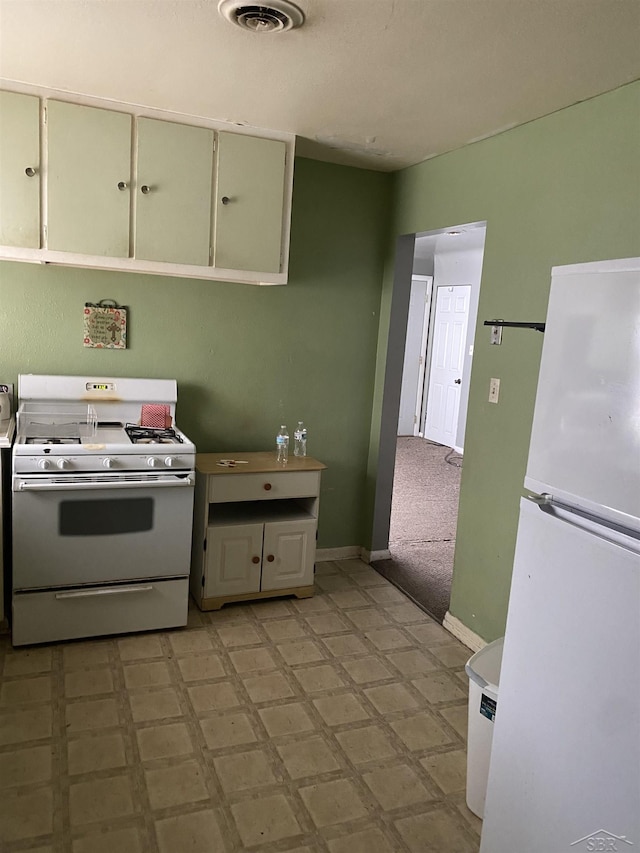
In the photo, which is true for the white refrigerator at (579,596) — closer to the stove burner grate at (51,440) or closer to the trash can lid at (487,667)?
the trash can lid at (487,667)

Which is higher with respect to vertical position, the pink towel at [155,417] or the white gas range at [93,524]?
the pink towel at [155,417]

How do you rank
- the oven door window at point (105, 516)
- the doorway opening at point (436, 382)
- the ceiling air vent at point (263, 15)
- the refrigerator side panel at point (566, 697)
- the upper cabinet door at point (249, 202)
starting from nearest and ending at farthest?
1. the refrigerator side panel at point (566, 697)
2. the ceiling air vent at point (263, 15)
3. the oven door window at point (105, 516)
4. the upper cabinet door at point (249, 202)
5. the doorway opening at point (436, 382)

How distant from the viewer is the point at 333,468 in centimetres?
409

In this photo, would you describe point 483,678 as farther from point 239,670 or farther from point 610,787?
point 239,670

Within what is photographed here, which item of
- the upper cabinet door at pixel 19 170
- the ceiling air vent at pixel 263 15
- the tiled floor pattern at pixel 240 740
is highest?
the ceiling air vent at pixel 263 15

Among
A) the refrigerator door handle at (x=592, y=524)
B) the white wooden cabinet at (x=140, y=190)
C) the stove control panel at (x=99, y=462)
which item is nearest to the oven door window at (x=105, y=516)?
the stove control panel at (x=99, y=462)

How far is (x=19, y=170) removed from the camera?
2.78 m

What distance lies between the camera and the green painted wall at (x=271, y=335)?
10.7ft

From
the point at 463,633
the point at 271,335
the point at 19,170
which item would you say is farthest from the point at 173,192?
the point at 463,633

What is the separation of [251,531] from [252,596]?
0.36 metres

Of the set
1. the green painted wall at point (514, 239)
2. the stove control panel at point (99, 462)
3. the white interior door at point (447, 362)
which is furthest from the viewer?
the white interior door at point (447, 362)

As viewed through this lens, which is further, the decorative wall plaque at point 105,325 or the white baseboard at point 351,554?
the white baseboard at point 351,554

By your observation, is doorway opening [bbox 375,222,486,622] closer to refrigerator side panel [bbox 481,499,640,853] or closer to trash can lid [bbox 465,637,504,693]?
trash can lid [bbox 465,637,504,693]

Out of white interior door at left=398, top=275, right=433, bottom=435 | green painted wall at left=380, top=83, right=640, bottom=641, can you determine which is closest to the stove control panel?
green painted wall at left=380, top=83, right=640, bottom=641
